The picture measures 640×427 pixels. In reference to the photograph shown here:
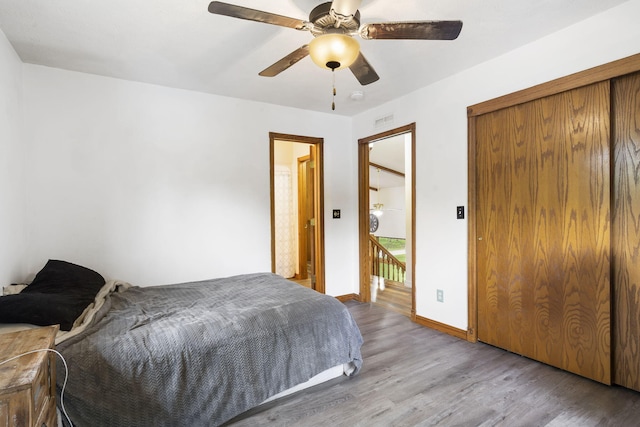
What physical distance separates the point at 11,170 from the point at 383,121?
346cm

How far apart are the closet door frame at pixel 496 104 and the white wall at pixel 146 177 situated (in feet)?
6.59

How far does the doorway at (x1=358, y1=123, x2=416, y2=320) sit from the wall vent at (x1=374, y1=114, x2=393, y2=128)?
119 millimetres

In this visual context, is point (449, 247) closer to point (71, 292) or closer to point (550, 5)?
point (550, 5)

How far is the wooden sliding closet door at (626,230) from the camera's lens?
2025 mm

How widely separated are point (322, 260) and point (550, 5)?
10.6 ft

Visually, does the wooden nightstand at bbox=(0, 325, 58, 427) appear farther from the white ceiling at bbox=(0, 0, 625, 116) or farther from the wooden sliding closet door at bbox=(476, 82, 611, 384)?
the wooden sliding closet door at bbox=(476, 82, 611, 384)

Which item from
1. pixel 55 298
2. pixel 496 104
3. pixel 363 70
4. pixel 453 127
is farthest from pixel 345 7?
pixel 55 298

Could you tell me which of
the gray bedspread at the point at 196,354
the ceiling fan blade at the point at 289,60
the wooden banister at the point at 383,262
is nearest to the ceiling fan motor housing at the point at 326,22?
the ceiling fan blade at the point at 289,60

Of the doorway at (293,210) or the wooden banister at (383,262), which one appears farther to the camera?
the wooden banister at (383,262)

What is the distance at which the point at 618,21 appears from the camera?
2.02 metres

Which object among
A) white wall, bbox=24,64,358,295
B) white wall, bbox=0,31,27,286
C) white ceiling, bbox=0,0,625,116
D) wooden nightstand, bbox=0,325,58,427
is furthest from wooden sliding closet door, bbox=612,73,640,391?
white wall, bbox=0,31,27,286

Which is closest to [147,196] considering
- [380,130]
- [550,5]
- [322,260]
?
[322,260]

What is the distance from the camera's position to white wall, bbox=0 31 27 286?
7.07 feet

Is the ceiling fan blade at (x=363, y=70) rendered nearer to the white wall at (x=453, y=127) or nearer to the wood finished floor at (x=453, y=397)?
the white wall at (x=453, y=127)
